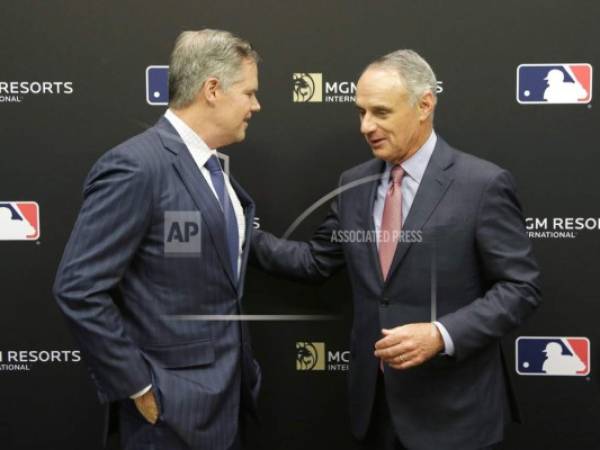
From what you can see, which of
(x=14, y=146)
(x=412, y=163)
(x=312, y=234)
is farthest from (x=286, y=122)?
(x=14, y=146)

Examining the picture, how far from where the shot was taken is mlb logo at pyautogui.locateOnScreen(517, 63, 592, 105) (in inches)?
89.7

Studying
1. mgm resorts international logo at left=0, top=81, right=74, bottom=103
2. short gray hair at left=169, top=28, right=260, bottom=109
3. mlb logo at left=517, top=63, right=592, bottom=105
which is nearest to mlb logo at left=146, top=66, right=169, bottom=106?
mgm resorts international logo at left=0, top=81, right=74, bottom=103

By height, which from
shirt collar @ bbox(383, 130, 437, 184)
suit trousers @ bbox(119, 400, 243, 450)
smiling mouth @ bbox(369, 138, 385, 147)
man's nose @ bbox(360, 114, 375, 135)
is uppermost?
man's nose @ bbox(360, 114, 375, 135)

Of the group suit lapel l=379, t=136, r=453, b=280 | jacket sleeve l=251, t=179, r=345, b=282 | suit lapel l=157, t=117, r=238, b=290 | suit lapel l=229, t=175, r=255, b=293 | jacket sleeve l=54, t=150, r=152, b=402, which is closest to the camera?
jacket sleeve l=54, t=150, r=152, b=402

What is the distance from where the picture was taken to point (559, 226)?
7.72ft

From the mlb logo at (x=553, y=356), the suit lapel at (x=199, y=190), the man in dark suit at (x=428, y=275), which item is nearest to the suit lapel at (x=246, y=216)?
the suit lapel at (x=199, y=190)

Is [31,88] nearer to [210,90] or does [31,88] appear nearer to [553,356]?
[210,90]

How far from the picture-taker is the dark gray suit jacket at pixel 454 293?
1.84 meters

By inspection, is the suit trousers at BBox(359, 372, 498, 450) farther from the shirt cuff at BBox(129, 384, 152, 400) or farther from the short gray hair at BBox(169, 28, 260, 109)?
the short gray hair at BBox(169, 28, 260, 109)

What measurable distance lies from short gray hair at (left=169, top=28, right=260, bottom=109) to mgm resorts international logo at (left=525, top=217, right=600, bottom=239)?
1.12 m

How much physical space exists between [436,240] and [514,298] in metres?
0.24

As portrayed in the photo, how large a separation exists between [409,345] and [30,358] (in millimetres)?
1397

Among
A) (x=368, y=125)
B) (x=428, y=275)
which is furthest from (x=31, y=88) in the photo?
(x=428, y=275)

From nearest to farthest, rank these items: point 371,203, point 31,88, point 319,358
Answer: point 371,203 → point 31,88 → point 319,358
